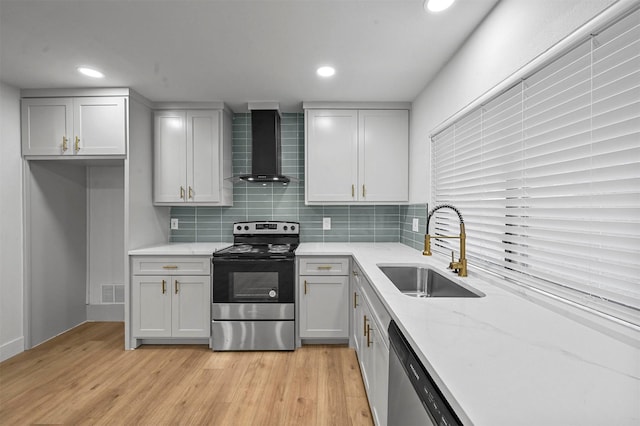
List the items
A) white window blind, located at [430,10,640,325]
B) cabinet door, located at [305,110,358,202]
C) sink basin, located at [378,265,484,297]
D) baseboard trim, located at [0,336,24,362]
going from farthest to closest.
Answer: cabinet door, located at [305,110,358,202], baseboard trim, located at [0,336,24,362], sink basin, located at [378,265,484,297], white window blind, located at [430,10,640,325]

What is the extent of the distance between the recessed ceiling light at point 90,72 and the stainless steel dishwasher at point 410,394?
2.83 metres

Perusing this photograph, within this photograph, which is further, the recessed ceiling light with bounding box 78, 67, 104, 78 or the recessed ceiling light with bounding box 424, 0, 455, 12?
the recessed ceiling light with bounding box 78, 67, 104, 78

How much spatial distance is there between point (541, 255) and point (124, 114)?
324cm

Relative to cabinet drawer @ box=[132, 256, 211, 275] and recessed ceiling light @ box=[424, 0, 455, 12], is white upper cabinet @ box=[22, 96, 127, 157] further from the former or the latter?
recessed ceiling light @ box=[424, 0, 455, 12]

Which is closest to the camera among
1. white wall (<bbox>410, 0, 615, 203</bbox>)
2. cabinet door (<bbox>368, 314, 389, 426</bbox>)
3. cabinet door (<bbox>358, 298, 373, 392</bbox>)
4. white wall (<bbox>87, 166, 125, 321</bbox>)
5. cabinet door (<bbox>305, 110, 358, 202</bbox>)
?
white wall (<bbox>410, 0, 615, 203</bbox>)

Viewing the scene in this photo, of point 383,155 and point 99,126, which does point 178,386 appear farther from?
point 383,155

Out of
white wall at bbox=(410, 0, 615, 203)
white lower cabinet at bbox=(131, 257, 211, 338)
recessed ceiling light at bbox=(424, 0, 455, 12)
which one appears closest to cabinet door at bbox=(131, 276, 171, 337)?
white lower cabinet at bbox=(131, 257, 211, 338)

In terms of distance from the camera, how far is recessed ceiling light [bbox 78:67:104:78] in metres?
2.40

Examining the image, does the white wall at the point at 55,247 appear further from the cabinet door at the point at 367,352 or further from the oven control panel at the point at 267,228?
the cabinet door at the point at 367,352

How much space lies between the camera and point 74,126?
2803 mm

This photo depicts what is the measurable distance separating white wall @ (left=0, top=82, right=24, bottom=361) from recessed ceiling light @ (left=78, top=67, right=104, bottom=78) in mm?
825

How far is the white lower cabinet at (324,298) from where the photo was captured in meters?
2.83

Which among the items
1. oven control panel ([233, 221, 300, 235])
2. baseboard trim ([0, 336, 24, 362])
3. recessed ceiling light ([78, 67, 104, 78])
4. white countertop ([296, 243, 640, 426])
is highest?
recessed ceiling light ([78, 67, 104, 78])

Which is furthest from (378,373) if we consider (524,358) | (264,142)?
(264,142)
